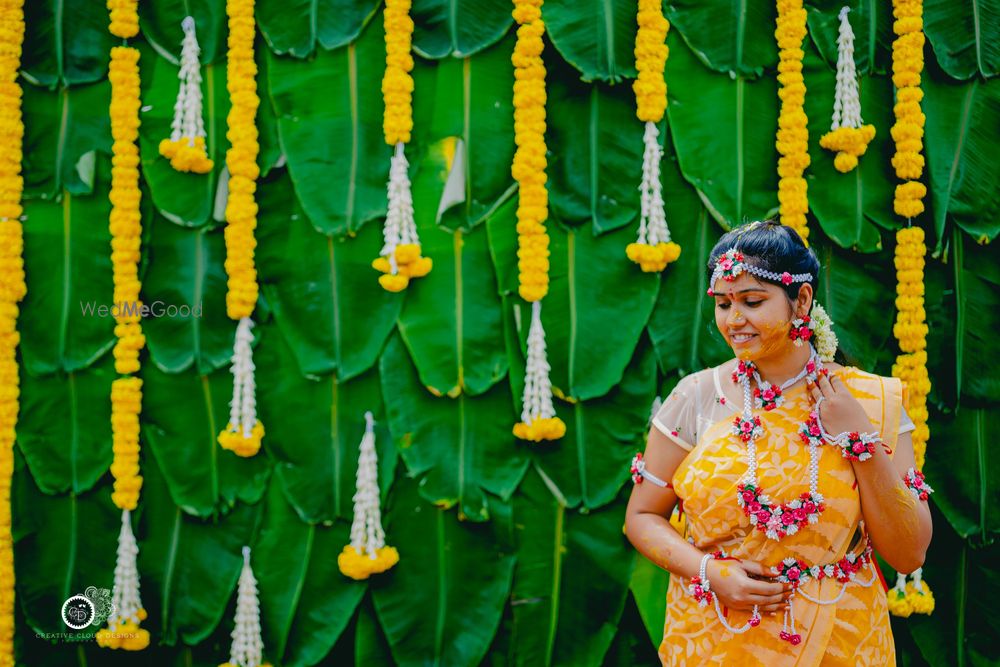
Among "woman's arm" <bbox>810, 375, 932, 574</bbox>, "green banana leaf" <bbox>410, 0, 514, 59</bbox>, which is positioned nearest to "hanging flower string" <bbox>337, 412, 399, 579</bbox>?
"green banana leaf" <bbox>410, 0, 514, 59</bbox>

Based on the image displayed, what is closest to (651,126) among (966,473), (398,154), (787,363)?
(398,154)

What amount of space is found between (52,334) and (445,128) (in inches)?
50.9

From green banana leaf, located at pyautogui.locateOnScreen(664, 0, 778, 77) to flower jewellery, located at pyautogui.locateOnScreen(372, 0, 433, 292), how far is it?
756mm

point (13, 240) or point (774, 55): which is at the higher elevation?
point (774, 55)

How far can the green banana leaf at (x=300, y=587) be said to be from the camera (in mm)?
2408

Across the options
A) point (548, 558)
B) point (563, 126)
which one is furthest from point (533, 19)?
point (548, 558)

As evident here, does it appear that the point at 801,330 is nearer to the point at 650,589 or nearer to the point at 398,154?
the point at 650,589

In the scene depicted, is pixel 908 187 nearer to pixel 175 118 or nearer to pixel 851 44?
pixel 851 44

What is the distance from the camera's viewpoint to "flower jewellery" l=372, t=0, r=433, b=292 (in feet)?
7.72

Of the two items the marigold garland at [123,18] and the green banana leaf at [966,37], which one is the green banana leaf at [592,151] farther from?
the marigold garland at [123,18]

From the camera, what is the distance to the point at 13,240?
2.44 meters

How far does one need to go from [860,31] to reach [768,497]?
1.56 m

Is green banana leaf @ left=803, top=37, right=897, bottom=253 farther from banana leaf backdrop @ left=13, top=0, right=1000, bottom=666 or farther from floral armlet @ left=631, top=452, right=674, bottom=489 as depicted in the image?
floral armlet @ left=631, top=452, right=674, bottom=489

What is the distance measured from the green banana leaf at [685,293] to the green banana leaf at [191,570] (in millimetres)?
1259
